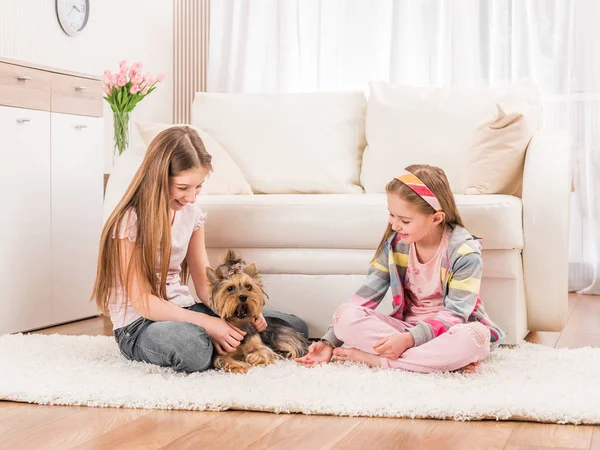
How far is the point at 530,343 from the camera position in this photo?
261 cm

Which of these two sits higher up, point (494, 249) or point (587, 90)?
point (587, 90)

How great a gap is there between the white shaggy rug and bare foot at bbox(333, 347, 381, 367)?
38mm

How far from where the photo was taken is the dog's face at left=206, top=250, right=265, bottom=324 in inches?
85.7

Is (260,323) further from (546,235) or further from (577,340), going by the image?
(577,340)

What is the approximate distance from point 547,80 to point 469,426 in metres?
2.89

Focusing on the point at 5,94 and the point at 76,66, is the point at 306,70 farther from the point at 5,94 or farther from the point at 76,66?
the point at 5,94

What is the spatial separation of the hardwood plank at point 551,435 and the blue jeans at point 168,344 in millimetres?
856

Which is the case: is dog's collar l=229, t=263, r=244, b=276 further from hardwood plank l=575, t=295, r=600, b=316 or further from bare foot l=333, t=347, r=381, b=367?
hardwood plank l=575, t=295, r=600, b=316

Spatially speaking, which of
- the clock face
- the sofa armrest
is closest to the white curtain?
the clock face

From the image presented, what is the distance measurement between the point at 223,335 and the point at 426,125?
1.45 m

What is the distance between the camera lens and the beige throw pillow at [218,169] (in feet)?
9.76

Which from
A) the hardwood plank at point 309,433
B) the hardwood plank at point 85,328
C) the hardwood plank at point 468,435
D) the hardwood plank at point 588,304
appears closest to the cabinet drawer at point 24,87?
the hardwood plank at point 85,328

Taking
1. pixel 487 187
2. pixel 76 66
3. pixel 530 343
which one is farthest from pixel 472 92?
pixel 76 66

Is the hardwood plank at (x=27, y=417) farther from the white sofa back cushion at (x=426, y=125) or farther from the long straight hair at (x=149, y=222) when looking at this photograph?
the white sofa back cushion at (x=426, y=125)
